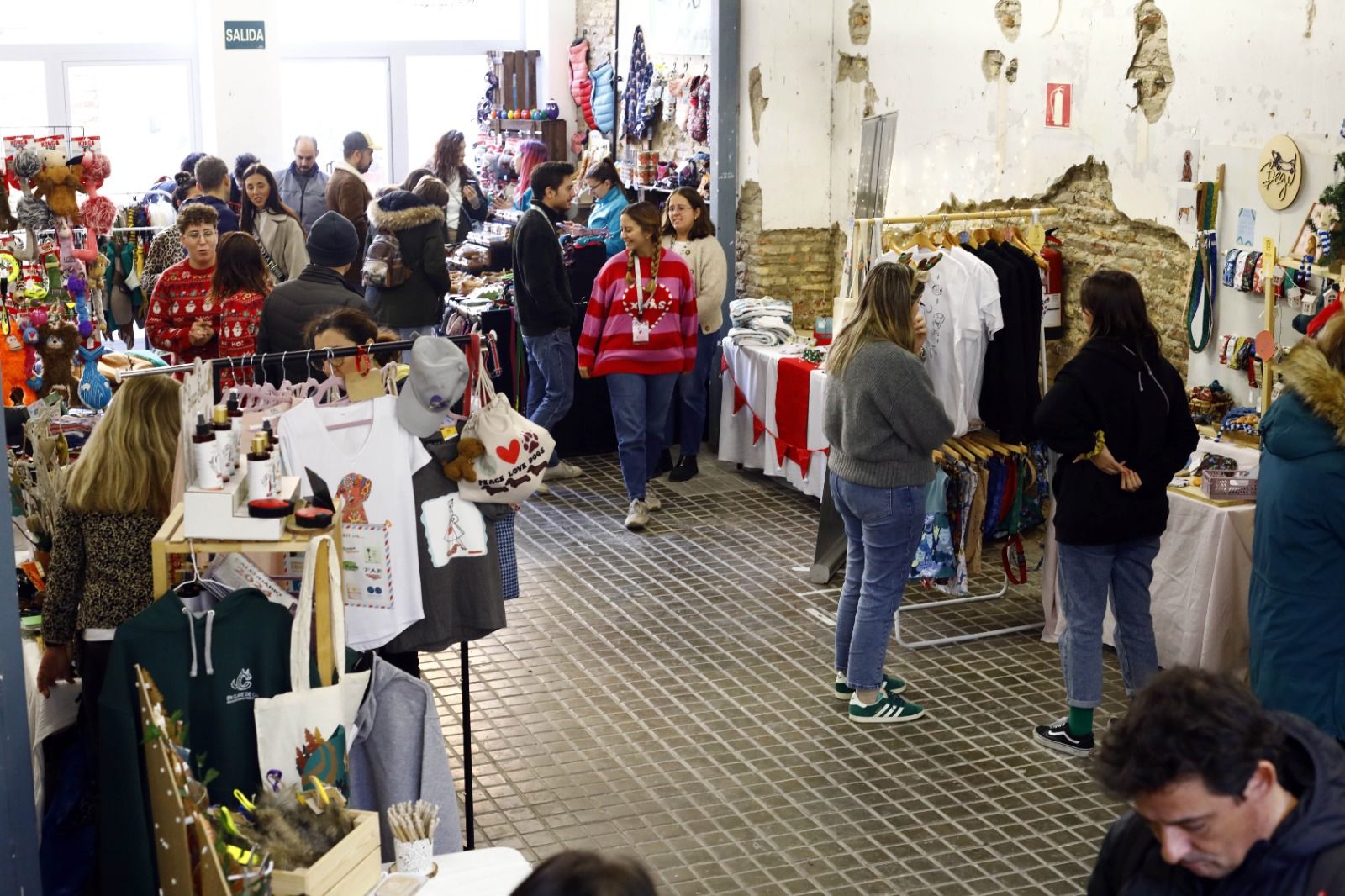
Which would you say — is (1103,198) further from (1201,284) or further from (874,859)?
(874,859)

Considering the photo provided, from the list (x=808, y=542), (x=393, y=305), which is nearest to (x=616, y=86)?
(x=393, y=305)

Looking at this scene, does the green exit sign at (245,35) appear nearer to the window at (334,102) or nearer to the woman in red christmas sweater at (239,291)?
the window at (334,102)

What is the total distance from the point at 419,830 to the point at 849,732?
8.60ft

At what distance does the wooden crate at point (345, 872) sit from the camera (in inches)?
110

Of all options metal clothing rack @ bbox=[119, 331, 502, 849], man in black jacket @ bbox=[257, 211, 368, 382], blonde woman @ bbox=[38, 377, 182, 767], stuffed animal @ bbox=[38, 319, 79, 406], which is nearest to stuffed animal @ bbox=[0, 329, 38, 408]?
stuffed animal @ bbox=[38, 319, 79, 406]

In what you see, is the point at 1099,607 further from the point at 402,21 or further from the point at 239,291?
the point at 402,21

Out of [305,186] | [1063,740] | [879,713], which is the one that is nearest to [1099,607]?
[1063,740]

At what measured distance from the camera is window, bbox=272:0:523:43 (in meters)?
14.5

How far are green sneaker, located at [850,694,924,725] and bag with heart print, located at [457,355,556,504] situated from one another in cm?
191

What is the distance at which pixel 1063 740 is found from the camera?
205 inches

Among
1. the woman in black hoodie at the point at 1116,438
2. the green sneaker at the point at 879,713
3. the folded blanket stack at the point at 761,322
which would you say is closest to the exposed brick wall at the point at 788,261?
the folded blanket stack at the point at 761,322

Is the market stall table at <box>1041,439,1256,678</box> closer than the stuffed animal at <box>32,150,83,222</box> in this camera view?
Yes

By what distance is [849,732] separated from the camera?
537 cm

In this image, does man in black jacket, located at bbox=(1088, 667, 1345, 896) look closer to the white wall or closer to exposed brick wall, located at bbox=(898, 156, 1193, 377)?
the white wall
